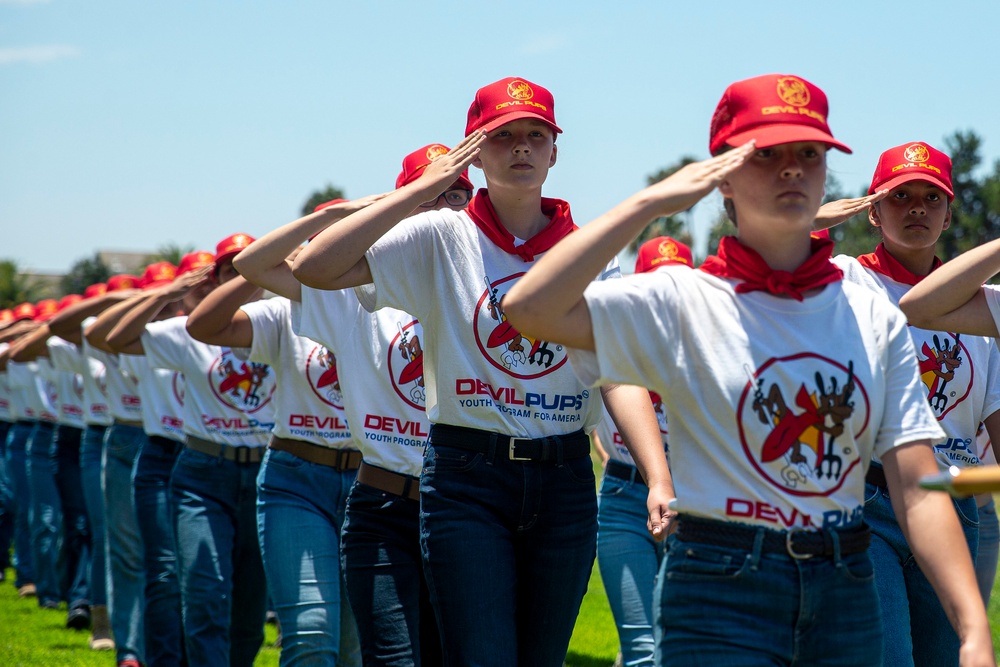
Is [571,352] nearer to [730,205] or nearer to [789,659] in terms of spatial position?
[730,205]

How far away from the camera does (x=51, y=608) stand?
46.1 feet

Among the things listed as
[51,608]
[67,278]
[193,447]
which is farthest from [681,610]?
[67,278]

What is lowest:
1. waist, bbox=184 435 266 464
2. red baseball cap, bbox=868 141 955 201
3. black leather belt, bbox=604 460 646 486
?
black leather belt, bbox=604 460 646 486

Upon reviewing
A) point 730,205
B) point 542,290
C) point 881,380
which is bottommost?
point 881,380

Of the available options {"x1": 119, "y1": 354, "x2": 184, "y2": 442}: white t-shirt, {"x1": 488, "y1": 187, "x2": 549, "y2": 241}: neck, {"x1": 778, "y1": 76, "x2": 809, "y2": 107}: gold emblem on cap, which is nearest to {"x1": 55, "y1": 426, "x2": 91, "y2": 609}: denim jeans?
{"x1": 119, "y1": 354, "x2": 184, "y2": 442}: white t-shirt

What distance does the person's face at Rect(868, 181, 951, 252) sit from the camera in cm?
565

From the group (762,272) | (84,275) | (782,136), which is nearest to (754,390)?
(762,272)

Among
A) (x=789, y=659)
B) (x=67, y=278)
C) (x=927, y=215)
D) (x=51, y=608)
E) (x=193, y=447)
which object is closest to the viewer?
(x=789, y=659)

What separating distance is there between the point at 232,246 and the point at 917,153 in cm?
384

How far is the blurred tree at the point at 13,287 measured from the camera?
2009 inches

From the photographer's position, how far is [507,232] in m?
4.82

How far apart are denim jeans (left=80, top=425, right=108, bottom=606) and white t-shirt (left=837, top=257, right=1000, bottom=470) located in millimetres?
7531

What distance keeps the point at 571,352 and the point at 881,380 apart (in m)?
0.81

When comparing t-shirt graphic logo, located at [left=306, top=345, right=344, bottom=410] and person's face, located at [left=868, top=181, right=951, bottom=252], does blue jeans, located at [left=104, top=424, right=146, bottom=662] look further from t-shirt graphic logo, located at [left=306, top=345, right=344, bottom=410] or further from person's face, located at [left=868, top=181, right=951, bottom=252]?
person's face, located at [left=868, top=181, right=951, bottom=252]
